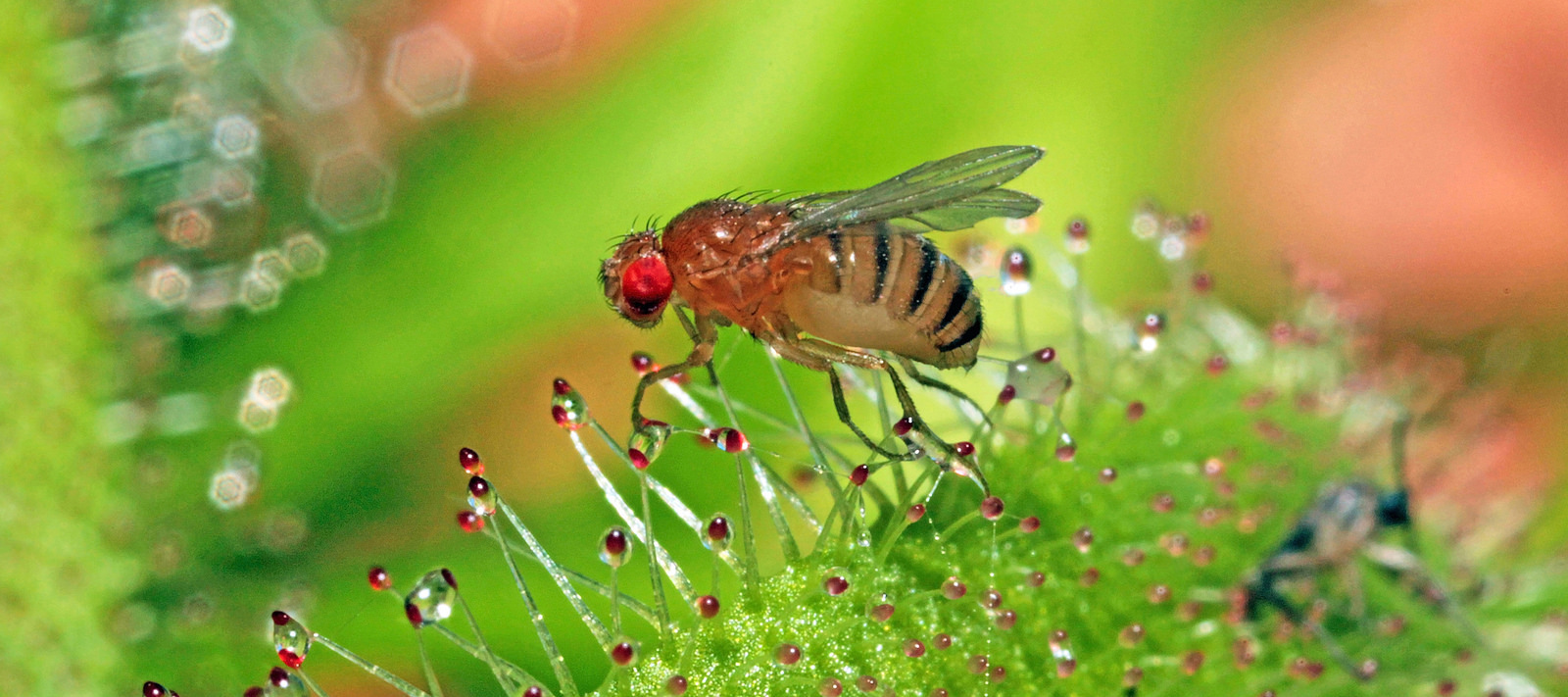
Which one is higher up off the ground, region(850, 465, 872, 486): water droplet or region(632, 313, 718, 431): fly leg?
region(632, 313, 718, 431): fly leg

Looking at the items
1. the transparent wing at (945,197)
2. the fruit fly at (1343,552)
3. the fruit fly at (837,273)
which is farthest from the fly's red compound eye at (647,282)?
the fruit fly at (1343,552)

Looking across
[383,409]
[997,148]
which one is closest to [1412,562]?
[997,148]

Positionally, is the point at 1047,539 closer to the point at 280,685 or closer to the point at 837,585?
the point at 837,585

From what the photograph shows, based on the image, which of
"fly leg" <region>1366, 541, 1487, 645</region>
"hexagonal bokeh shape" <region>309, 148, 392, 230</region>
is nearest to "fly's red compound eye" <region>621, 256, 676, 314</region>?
"fly leg" <region>1366, 541, 1487, 645</region>

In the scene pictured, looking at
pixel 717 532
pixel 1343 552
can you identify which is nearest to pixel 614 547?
pixel 717 532

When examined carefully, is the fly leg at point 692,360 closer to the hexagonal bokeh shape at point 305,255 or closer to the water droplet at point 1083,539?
the water droplet at point 1083,539

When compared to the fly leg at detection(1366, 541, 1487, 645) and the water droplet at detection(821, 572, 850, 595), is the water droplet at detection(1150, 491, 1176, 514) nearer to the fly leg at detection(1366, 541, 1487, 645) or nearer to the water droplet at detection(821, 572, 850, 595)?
the fly leg at detection(1366, 541, 1487, 645)
